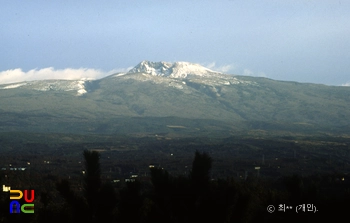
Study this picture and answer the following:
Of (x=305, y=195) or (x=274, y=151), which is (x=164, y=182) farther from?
(x=274, y=151)

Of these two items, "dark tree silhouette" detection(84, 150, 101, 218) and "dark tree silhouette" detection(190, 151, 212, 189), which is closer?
"dark tree silhouette" detection(190, 151, 212, 189)

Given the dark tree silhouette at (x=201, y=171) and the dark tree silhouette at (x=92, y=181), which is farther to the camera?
the dark tree silhouette at (x=92, y=181)

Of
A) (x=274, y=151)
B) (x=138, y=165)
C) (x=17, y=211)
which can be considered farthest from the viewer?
(x=274, y=151)

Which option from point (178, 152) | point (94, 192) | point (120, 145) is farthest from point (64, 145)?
point (94, 192)

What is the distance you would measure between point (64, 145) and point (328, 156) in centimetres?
6572

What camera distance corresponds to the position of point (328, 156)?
11694 cm

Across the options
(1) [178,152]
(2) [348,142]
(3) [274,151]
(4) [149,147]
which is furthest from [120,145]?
(2) [348,142]

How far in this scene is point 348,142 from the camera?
148 metres

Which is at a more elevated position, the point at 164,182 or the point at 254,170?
the point at 164,182

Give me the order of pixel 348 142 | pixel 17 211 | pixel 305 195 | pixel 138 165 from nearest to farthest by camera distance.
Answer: pixel 17 211
pixel 305 195
pixel 138 165
pixel 348 142

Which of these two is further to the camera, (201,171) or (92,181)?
(92,181)

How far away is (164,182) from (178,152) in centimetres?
10444

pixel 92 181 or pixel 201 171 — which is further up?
pixel 201 171

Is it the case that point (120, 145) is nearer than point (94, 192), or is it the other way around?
point (94, 192)
